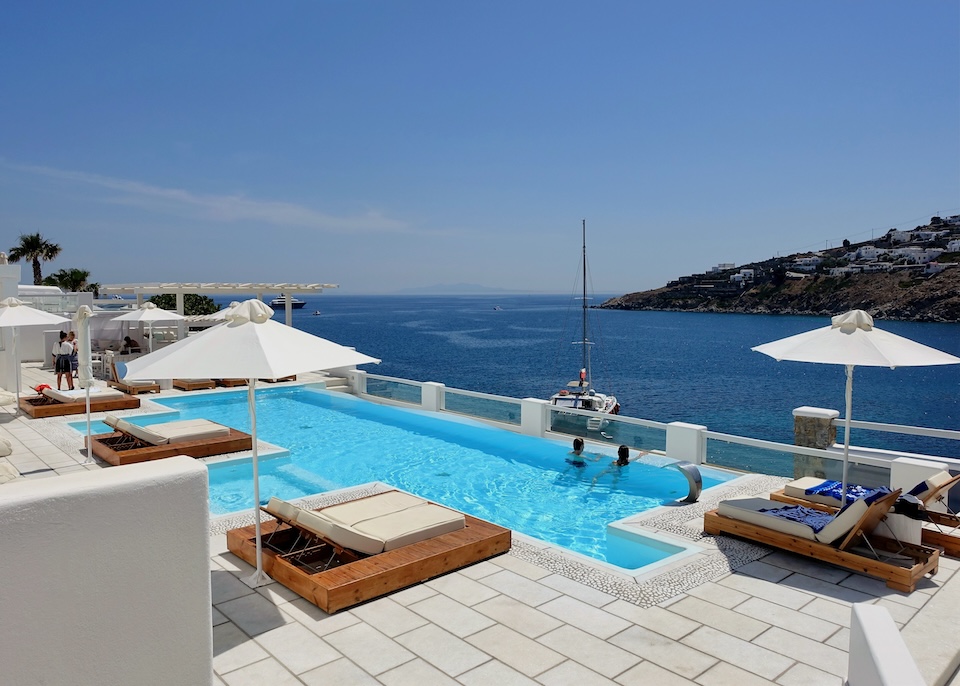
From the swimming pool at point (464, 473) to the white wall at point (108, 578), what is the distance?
16.2 ft

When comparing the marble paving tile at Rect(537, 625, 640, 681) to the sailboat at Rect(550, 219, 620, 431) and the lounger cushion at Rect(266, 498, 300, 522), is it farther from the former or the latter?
the sailboat at Rect(550, 219, 620, 431)

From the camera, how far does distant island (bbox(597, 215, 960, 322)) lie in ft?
270

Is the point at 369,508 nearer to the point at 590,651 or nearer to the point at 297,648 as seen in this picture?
the point at 297,648

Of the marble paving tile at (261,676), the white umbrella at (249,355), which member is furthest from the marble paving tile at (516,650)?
the white umbrella at (249,355)

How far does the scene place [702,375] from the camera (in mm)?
52688

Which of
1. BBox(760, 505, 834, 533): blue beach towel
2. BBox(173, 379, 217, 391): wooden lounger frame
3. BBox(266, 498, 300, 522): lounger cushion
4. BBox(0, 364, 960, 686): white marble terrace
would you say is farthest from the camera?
BBox(173, 379, 217, 391): wooden lounger frame

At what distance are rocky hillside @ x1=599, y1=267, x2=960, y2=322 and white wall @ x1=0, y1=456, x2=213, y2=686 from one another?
9320 centimetres

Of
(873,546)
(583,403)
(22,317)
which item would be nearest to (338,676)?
Result: (873,546)

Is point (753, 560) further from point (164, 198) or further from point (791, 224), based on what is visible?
point (791, 224)

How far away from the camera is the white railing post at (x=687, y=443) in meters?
10.4

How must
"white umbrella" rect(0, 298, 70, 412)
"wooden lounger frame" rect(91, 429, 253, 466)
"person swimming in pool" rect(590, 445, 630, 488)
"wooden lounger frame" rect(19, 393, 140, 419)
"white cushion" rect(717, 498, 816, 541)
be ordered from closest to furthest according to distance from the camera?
"white cushion" rect(717, 498, 816, 541)
"wooden lounger frame" rect(91, 429, 253, 466)
"person swimming in pool" rect(590, 445, 630, 488)
"white umbrella" rect(0, 298, 70, 412)
"wooden lounger frame" rect(19, 393, 140, 419)

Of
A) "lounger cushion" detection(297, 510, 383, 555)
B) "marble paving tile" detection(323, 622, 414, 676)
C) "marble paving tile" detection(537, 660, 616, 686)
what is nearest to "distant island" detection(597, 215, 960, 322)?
"lounger cushion" detection(297, 510, 383, 555)

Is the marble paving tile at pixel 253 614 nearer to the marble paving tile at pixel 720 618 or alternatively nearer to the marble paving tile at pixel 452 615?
the marble paving tile at pixel 452 615

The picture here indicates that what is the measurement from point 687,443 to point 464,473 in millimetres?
3753
